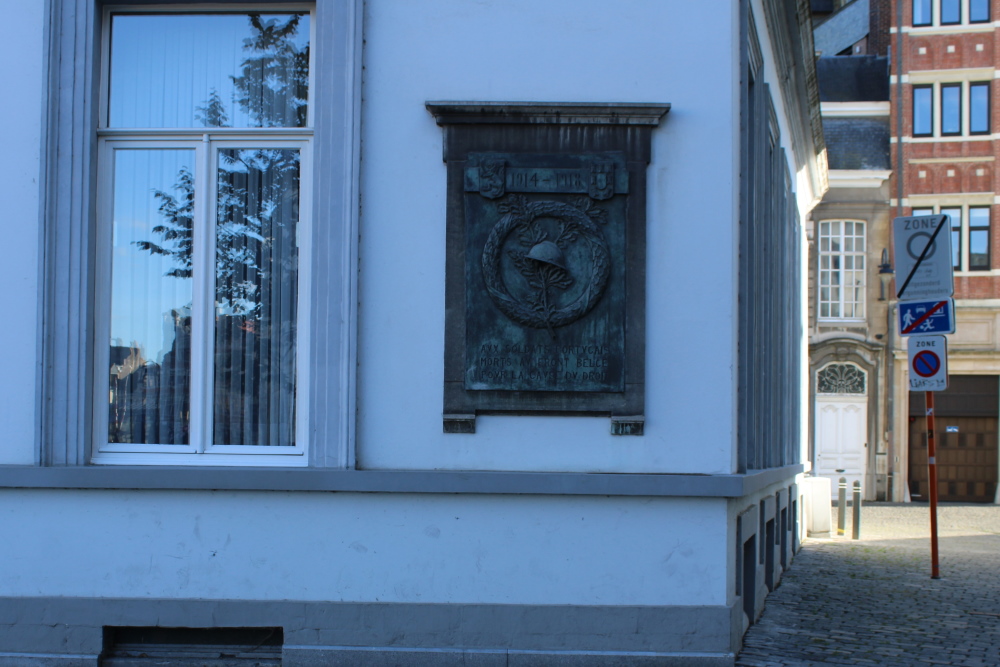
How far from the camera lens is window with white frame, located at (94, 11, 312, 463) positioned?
704cm

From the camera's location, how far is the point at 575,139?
270 inches

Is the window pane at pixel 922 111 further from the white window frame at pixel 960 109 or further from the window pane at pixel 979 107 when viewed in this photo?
the window pane at pixel 979 107

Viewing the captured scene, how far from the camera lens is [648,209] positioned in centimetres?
682

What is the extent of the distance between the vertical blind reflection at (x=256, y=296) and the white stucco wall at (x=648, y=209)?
57 centimetres

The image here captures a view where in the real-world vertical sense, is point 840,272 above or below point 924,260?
above

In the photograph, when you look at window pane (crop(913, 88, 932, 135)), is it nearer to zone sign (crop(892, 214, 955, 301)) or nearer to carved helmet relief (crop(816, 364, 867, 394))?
carved helmet relief (crop(816, 364, 867, 394))

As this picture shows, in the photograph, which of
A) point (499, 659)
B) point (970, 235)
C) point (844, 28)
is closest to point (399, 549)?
point (499, 659)

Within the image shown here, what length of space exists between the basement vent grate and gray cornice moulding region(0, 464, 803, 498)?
885 millimetres

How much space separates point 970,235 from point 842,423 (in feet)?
18.9

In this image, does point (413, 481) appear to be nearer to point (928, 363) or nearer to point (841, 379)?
point (928, 363)

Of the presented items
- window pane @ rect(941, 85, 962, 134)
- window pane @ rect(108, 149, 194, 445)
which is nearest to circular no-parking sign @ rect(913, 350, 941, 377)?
window pane @ rect(108, 149, 194, 445)

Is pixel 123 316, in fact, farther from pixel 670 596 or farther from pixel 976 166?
pixel 976 166

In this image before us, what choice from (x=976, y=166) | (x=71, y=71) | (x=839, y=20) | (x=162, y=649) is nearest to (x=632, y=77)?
(x=71, y=71)

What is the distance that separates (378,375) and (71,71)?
2702 mm
